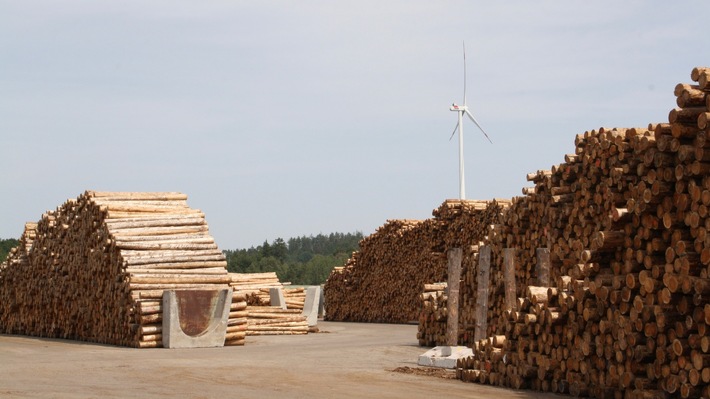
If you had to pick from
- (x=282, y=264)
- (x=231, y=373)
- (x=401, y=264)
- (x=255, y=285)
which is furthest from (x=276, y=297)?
(x=282, y=264)

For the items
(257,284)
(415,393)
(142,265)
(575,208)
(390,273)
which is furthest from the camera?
(390,273)

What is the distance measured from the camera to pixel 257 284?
1237 inches

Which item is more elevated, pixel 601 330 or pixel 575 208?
pixel 575 208

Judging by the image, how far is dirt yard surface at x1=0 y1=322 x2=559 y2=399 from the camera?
12781 mm

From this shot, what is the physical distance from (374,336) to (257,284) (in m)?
5.53

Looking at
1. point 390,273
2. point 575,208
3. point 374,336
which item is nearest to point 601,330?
point 575,208

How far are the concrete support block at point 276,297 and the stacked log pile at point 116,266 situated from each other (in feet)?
18.2

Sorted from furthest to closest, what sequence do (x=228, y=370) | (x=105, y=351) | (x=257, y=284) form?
1. (x=257, y=284)
2. (x=105, y=351)
3. (x=228, y=370)

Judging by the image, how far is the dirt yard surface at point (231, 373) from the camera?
41.9 ft

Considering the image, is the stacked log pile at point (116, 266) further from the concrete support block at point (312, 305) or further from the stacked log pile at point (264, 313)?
the concrete support block at point (312, 305)

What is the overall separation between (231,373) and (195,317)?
6.92 metres

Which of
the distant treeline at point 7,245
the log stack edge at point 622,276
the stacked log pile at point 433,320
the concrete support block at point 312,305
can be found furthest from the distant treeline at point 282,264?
the log stack edge at point 622,276

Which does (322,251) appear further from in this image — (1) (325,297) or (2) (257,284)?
(2) (257,284)

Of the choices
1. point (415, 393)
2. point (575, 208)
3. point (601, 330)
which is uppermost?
point (575, 208)
